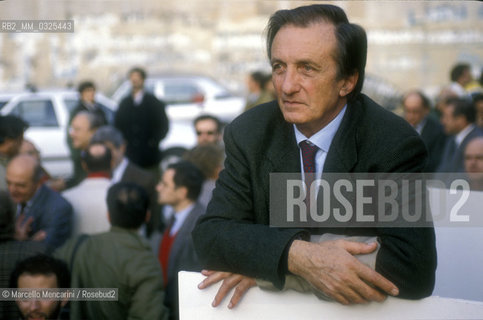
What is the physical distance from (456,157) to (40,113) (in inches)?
263

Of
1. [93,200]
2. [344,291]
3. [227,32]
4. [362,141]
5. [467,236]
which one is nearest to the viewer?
[344,291]

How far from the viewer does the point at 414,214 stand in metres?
1.91

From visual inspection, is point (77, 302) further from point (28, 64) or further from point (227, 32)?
point (227, 32)

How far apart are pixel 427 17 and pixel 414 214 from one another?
7607 millimetres

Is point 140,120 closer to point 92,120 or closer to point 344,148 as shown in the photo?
point 92,120

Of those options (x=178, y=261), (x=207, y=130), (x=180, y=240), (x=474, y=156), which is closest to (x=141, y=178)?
(x=207, y=130)

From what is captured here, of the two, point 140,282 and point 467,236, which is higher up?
point 467,236

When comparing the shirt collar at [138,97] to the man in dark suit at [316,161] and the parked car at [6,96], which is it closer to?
the parked car at [6,96]

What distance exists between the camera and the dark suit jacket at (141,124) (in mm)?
8570

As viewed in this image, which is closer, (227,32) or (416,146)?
(416,146)

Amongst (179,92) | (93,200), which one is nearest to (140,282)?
(93,200)

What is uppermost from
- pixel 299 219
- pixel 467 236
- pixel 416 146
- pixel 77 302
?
pixel 416 146

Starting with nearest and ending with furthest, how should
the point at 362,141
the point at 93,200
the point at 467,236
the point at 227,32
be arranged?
1. the point at 362,141
2. the point at 467,236
3. the point at 93,200
4. the point at 227,32

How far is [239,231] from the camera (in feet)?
6.51
